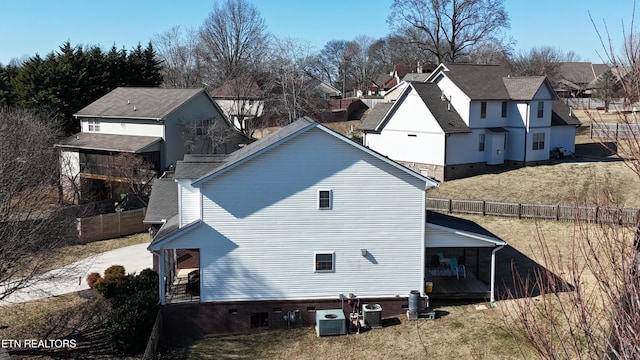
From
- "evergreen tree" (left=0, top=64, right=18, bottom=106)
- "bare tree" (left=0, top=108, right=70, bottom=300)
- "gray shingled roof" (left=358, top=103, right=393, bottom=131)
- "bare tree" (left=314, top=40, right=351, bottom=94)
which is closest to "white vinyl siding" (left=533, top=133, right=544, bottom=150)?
"gray shingled roof" (left=358, top=103, right=393, bottom=131)

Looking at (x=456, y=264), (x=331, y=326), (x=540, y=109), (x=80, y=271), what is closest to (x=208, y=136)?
(x=80, y=271)

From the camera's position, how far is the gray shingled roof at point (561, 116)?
44.8m

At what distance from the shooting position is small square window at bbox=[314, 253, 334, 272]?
878 inches

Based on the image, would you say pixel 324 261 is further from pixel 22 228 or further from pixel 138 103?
pixel 138 103

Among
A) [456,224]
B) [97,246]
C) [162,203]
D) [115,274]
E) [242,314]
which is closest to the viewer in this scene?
[242,314]

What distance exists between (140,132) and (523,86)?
1154 inches

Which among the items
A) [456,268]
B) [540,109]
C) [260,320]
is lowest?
[260,320]

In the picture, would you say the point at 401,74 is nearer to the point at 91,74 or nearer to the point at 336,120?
the point at 336,120

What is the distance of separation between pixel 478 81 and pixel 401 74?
4946 centimetres

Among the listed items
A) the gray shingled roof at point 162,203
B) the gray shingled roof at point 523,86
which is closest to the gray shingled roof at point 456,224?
the gray shingled roof at point 162,203

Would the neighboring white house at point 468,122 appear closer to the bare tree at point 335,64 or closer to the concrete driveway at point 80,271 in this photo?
the concrete driveway at point 80,271

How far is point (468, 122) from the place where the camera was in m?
40.9

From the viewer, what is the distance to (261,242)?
72.1ft

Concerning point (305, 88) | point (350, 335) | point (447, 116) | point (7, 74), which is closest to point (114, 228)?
point (350, 335)
